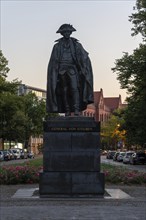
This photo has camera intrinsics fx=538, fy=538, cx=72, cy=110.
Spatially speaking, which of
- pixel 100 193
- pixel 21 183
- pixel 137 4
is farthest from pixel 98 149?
pixel 137 4

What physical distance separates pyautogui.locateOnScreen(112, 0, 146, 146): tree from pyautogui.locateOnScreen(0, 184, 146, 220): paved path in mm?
35211

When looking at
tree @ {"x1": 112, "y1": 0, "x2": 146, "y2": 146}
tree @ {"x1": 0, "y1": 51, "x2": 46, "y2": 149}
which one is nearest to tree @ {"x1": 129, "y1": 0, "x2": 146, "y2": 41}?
tree @ {"x1": 112, "y1": 0, "x2": 146, "y2": 146}

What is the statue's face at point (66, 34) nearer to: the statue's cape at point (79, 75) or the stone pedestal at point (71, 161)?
the statue's cape at point (79, 75)

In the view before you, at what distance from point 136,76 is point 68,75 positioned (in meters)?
35.2

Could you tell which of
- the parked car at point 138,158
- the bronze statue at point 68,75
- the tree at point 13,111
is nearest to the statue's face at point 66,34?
the bronze statue at point 68,75

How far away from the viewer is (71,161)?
16203 mm

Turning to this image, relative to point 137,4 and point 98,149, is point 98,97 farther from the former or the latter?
point 98,149

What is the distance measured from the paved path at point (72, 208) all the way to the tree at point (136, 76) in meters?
35.2

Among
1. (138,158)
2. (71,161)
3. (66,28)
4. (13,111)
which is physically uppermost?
(13,111)

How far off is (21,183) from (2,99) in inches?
1652

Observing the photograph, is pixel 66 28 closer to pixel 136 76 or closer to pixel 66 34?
pixel 66 34

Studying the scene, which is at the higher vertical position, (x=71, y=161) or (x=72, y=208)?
(x=71, y=161)

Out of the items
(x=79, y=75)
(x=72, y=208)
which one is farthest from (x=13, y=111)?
(x=72, y=208)

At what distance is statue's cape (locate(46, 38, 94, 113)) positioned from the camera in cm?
1720
